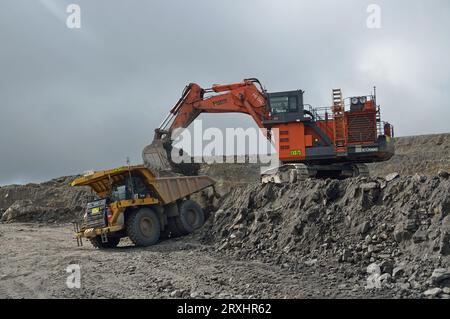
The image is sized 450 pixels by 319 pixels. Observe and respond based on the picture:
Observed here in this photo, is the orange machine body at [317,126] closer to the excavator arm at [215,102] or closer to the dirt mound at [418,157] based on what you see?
the excavator arm at [215,102]

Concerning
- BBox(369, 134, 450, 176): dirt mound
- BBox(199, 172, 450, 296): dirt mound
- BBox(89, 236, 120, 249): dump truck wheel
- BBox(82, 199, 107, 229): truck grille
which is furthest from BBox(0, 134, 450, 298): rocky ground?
BBox(369, 134, 450, 176): dirt mound

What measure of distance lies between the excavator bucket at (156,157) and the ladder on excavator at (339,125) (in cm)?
517

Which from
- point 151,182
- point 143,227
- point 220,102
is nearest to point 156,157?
point 151,182

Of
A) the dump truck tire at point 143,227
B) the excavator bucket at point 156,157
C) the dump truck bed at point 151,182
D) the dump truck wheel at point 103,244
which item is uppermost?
the excavator bucket at point 156,157

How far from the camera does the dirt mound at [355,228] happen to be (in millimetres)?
9609

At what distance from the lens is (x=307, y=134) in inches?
632

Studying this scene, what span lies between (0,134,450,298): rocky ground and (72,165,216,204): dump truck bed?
1159mm

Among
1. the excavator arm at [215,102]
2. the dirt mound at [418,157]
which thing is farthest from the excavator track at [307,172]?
the dirt mound at [418,157]

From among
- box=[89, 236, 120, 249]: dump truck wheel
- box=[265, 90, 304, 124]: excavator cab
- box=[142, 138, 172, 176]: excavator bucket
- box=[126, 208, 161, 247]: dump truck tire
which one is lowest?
box=[89, 236, 120, 249]: dump truck wheel

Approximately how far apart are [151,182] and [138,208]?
32.2 inches

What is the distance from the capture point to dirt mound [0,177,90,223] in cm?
2452

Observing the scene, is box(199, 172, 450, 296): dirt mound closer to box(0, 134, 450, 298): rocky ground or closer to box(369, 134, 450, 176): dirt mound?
box(0, 134, 450, 298): rocky ground

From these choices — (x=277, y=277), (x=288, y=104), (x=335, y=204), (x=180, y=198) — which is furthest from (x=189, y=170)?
(x=277, y=277)

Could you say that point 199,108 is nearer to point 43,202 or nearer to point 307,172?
point 307,172
